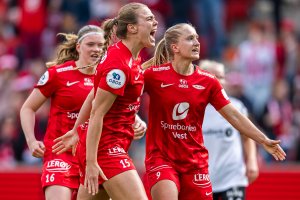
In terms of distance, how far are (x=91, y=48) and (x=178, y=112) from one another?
1.31 meters

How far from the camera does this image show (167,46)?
9.44 meters

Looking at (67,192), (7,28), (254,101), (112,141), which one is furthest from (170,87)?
(7,28)

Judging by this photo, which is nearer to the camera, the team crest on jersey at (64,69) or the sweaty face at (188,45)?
Answer: the sweaty face at (188,45)

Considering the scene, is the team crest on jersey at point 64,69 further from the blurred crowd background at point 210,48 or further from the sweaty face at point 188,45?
the blurred crowd background at point 210,48

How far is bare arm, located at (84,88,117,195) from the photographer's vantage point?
8.38 meters

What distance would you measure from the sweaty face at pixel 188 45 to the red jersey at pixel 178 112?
183 millimetres

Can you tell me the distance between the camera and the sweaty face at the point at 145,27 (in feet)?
28.7

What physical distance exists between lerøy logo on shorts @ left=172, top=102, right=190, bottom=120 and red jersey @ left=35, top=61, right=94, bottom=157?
3.74 feet

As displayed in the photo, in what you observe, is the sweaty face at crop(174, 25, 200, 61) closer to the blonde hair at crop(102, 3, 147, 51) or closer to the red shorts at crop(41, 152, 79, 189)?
the blonde hair at crop(102, 3, 147, 51)

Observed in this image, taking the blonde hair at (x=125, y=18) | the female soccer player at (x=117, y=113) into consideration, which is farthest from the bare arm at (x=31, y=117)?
the blonde hair at (x=125, y=18)

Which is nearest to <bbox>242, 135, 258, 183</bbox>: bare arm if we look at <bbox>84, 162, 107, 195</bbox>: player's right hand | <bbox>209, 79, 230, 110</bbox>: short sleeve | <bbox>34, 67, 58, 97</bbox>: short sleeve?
<bbox>209, 79, 230, 110</bbox>: short sleeve

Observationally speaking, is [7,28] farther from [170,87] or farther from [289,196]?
[170,87]

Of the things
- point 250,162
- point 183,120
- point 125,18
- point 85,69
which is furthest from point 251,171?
point 125,18

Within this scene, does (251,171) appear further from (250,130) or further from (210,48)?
(210,48)
